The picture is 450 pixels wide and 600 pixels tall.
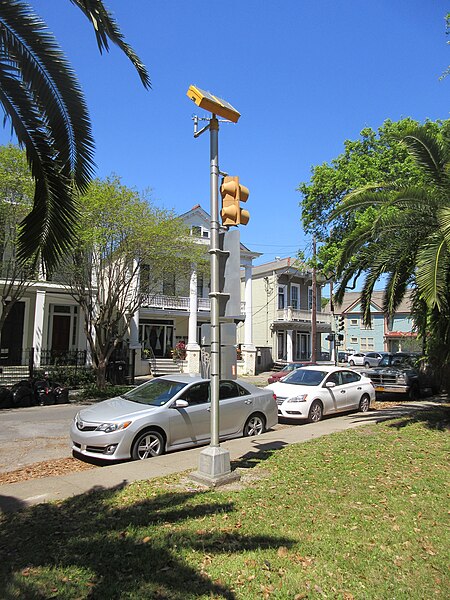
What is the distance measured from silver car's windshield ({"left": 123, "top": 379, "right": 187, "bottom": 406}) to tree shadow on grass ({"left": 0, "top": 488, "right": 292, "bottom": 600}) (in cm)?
299

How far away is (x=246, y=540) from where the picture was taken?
4.28m

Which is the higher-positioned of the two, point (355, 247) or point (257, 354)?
point (355, 247)

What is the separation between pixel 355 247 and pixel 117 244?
907 centimetres

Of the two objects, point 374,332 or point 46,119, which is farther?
point 374,332

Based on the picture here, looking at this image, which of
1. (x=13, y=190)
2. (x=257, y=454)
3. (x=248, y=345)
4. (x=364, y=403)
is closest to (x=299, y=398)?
(x=364, y=403)

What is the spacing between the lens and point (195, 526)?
180 inches

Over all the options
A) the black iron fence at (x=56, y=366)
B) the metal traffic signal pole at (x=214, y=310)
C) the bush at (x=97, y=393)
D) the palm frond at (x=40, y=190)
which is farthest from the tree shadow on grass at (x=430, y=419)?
the black iron fence at (x=56, y=366)

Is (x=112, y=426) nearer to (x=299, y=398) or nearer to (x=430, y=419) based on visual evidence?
(x=299, y=398)

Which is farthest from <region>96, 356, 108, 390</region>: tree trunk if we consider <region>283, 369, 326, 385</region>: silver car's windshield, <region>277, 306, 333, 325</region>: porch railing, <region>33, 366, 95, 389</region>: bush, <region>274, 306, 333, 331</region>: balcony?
<region>277, 306, 333, 325</region>: porch railing

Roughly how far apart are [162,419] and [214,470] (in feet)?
7.42

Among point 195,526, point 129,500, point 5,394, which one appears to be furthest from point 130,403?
point 5,394

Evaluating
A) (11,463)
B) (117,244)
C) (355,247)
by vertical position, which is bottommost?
(11,463)

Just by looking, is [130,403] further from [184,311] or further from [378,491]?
[184,311]

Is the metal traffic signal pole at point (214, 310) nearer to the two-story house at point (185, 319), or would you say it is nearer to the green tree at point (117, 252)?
the green tree at point (117, 252)
